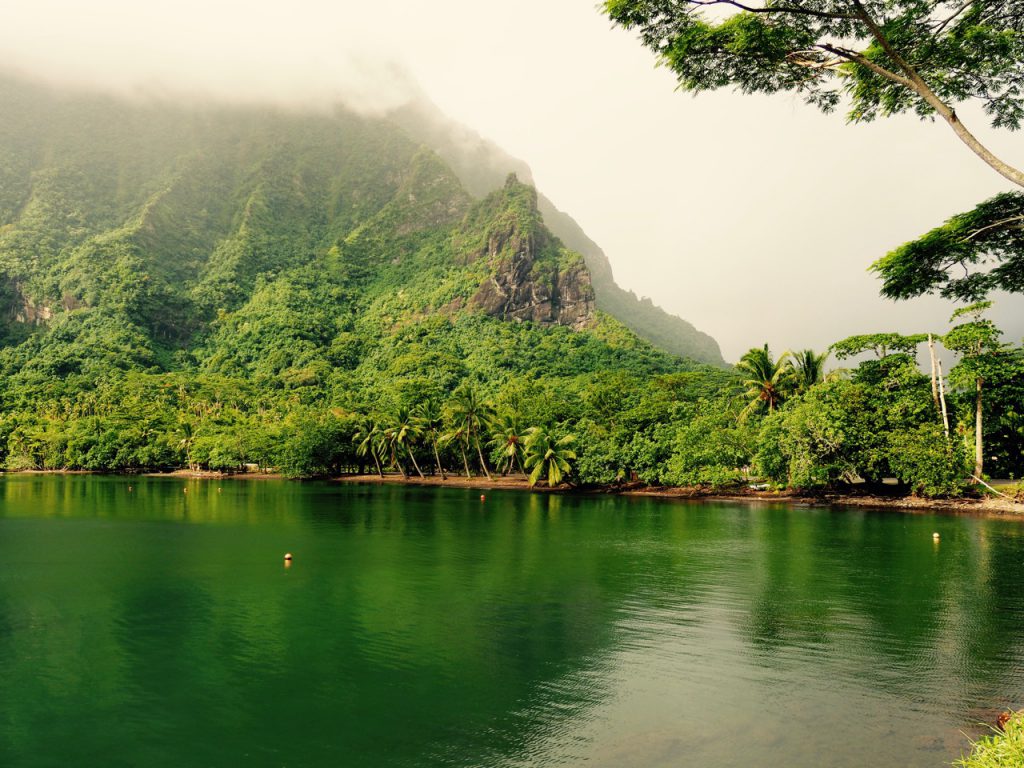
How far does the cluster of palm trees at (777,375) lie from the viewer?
202 ft

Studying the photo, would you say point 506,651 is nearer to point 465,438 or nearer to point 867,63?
point 867,63

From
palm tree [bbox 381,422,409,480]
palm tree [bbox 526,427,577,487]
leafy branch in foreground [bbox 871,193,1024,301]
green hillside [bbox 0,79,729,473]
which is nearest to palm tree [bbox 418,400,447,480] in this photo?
palm tree [bbox 381,422,409,480]

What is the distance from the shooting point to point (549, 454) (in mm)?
71062

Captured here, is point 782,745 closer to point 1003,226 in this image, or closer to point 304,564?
point 1003,226

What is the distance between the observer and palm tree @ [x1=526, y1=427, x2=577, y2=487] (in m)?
70.2

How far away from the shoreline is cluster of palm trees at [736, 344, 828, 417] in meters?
8.30

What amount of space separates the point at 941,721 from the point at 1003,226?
28.6ft

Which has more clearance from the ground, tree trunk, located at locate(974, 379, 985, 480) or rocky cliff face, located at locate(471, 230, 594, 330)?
rocky cliff face, located at locate(471, 230, 594, 330)

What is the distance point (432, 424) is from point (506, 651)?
75926 millimetres

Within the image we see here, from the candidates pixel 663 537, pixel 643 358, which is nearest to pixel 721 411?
pixel 663 537

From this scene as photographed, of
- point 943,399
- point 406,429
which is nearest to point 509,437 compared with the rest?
point 406,429

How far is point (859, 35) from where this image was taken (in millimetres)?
11641

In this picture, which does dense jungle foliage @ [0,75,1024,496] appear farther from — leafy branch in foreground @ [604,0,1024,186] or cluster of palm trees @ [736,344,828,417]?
leafy branch in foreground @ [604,0,1024,186]

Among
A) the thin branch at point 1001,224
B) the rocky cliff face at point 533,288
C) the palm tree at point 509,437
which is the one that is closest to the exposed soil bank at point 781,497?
the palm tree at point 509,437
